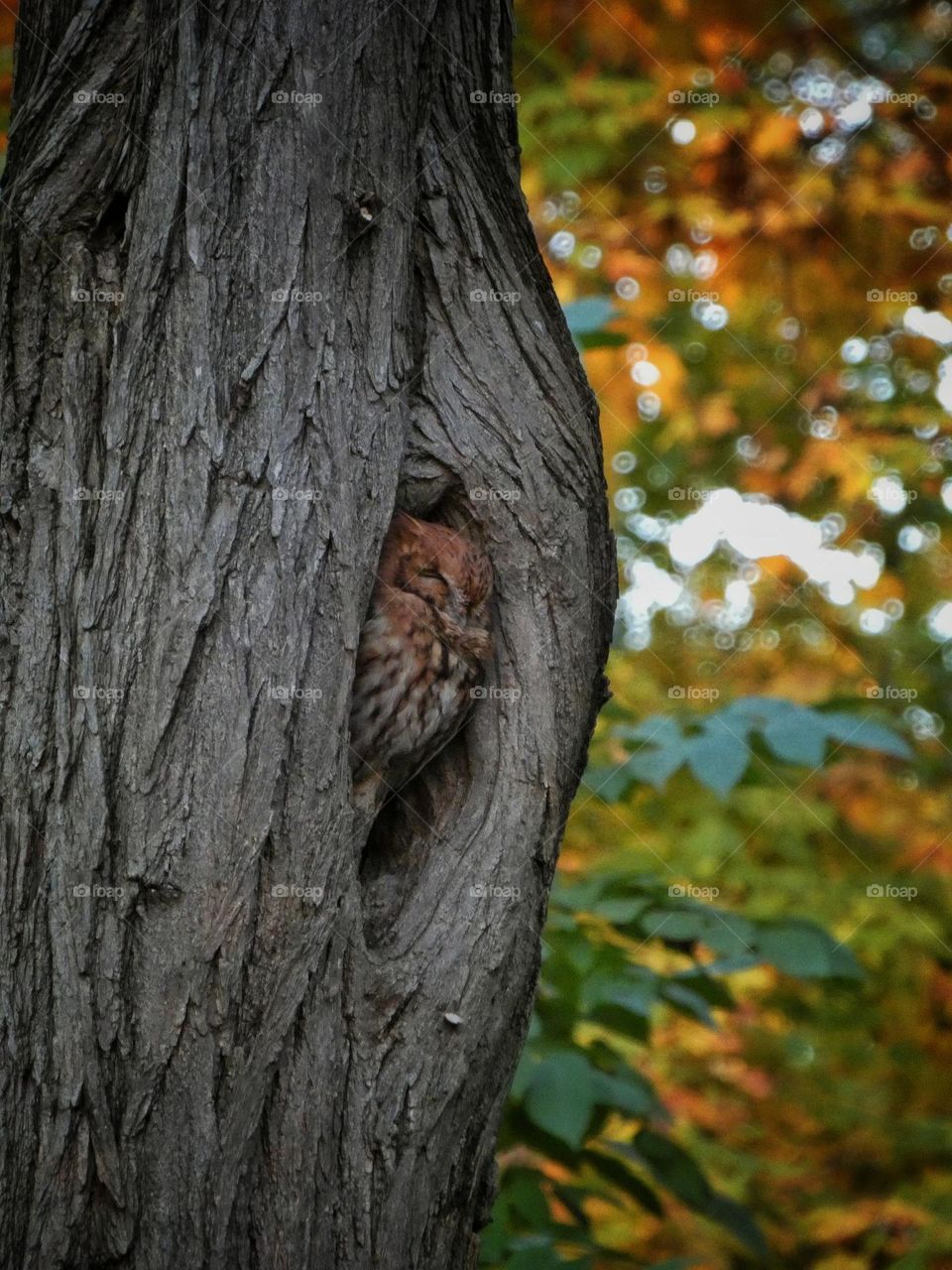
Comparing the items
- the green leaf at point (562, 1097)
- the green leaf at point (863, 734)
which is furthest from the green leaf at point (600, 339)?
the green leaf at point (562, 1097)

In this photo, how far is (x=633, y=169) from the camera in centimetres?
694

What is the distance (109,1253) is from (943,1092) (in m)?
6.12

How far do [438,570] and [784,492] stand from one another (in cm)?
590

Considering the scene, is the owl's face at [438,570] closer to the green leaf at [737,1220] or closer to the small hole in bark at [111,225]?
the small hole in bark at [111,225]

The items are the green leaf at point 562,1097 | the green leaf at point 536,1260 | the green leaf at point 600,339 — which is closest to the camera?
the green leaf at point 536,1260

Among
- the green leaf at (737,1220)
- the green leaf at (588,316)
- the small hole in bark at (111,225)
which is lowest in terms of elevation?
the green leaf at (737,1220)

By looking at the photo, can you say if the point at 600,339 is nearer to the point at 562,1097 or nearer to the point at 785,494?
the point at 562,1097

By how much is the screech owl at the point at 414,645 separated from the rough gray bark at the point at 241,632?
→ 0.11 m

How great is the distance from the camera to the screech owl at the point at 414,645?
7.47ft

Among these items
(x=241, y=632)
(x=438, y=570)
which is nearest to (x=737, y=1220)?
(x=438, y=570)

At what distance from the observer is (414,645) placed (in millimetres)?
2289

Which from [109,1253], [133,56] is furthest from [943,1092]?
[133,56]

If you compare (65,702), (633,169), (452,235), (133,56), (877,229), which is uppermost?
(633,169)

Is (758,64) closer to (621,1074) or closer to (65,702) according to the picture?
(621,1074)
